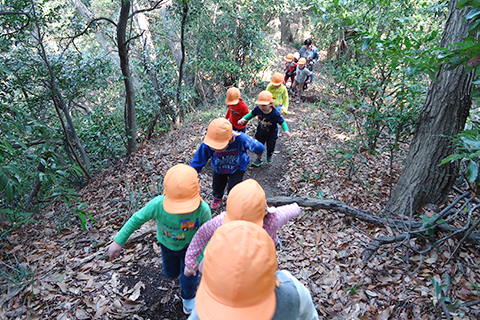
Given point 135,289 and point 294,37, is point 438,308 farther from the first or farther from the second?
point 294,37

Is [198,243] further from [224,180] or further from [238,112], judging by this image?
[238,112]

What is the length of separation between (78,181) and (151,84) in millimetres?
3804

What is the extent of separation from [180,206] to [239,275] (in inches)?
48.5

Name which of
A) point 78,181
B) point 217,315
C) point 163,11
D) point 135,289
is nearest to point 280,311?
point 217,315

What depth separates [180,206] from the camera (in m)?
2.33

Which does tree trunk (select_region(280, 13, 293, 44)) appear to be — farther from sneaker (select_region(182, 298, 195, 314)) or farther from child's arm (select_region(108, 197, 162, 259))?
sneaker (select_region(182, 298, 195, 314))

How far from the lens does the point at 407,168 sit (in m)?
3.44

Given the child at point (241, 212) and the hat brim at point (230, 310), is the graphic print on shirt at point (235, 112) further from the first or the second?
the hat brim at point (230, 310)

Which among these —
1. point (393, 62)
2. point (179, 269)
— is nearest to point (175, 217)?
point (179, 269)

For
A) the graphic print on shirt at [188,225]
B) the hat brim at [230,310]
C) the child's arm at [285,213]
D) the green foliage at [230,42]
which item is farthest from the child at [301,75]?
the hat brim at [230,310]

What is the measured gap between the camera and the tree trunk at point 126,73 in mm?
5141

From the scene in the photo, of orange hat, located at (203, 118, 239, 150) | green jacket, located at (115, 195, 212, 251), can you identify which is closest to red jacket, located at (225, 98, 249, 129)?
orange hat, located at (203, 118, 239, 150)

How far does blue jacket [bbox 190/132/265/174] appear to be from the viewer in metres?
3.62

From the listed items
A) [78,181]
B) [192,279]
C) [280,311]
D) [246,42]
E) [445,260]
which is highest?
[246,42]
